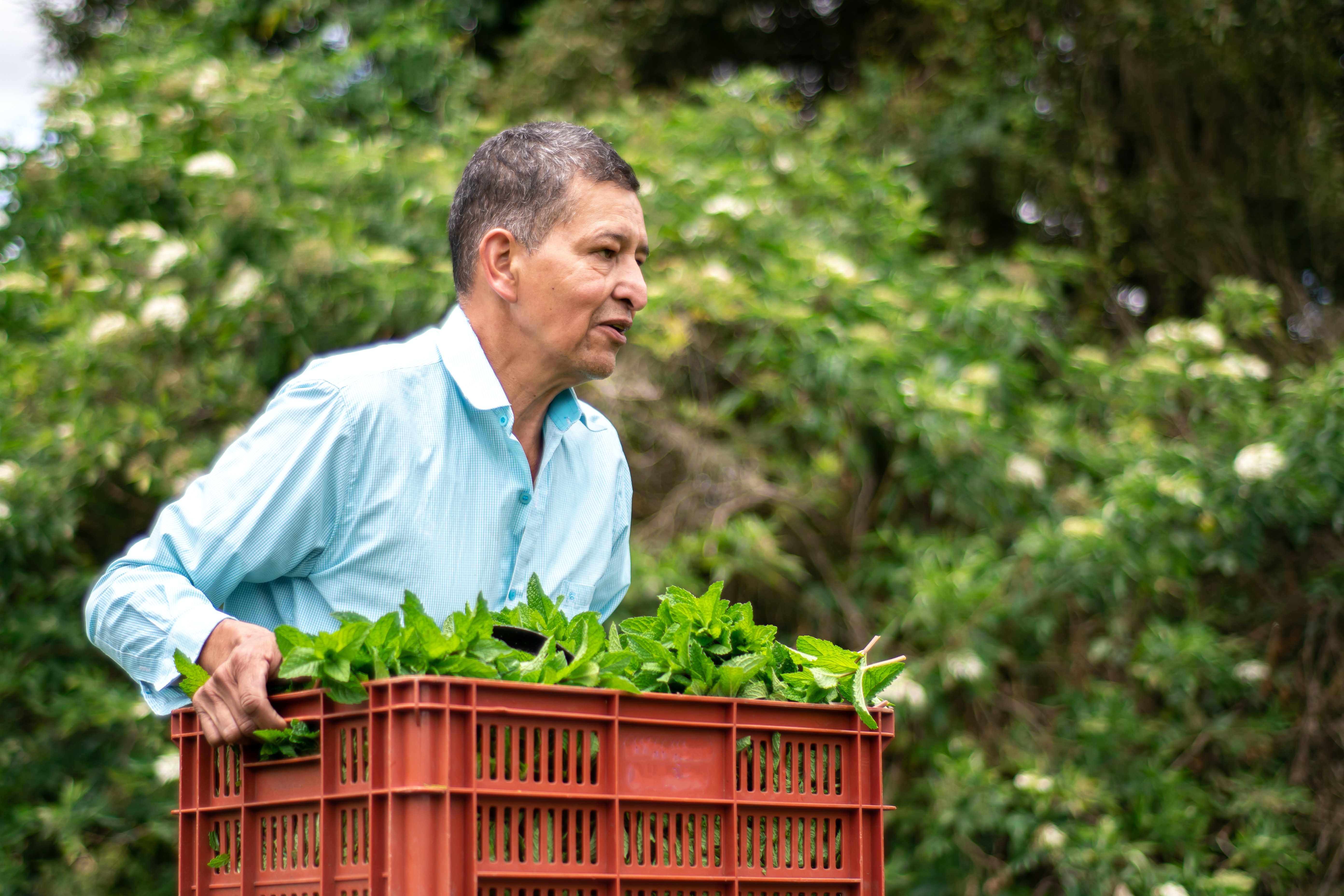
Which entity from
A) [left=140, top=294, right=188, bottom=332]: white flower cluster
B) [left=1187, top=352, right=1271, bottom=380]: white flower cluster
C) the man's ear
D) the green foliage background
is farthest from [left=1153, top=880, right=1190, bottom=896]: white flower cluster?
[left=140, top=294, right=188, bottom=332]: white flower cluster

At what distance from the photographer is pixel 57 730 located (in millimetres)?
4234

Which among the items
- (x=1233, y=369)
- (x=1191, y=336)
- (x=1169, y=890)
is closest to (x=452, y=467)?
(x=1169, y=890)

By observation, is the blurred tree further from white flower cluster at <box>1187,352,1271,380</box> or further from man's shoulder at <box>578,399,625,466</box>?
man's shoulder at <box>578,399,625,466</box>

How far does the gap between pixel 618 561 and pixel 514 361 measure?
1.32 feet

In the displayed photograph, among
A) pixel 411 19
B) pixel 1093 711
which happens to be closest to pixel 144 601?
pixel 1093 711

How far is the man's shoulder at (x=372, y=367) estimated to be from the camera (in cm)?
183

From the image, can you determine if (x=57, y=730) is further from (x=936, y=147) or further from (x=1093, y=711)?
(x=936, y=147)

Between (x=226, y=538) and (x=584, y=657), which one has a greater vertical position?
(x=226, y=538)

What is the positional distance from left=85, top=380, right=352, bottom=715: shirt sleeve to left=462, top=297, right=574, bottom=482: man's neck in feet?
1.02

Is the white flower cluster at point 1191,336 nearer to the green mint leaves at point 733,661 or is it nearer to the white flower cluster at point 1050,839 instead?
the white flower cluster at point 1050,839

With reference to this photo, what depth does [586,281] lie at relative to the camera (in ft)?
6.42

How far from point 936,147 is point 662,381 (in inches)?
108

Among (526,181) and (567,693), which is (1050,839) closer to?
(526,181)

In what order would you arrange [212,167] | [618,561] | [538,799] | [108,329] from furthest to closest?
[212,167] < [108,329] < [618,561] < [538,799]
